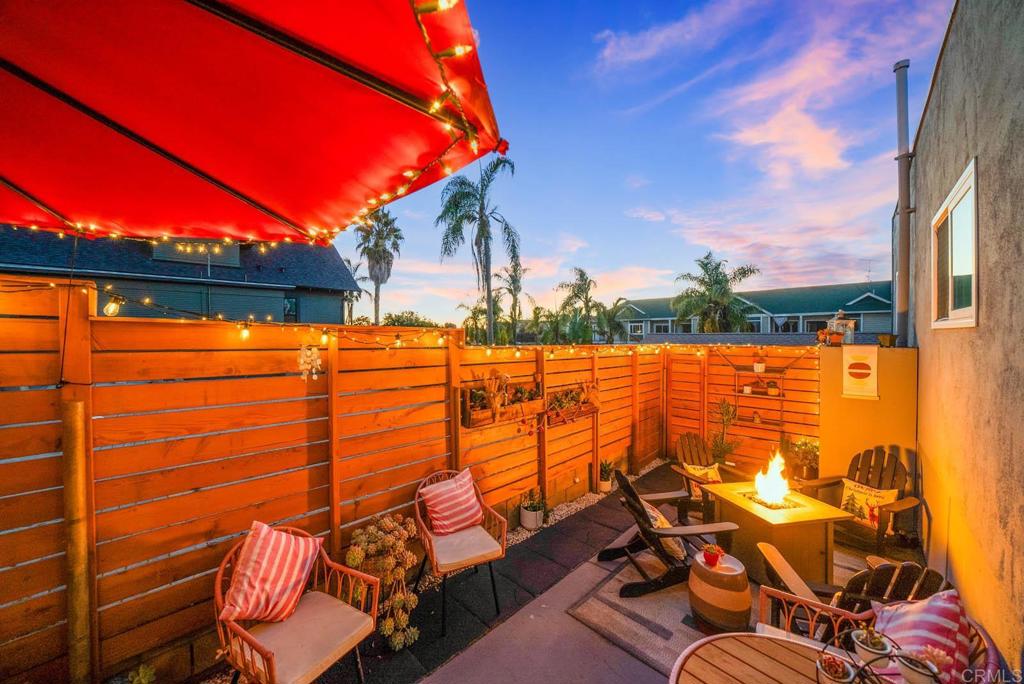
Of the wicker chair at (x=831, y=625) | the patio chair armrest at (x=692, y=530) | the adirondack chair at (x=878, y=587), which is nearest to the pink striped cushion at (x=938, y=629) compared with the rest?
the wicker chair at (x=831, y=625)

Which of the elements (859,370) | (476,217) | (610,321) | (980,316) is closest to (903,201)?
(859,370)

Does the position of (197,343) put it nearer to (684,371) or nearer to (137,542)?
(137,542)

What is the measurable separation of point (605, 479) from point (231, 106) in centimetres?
634

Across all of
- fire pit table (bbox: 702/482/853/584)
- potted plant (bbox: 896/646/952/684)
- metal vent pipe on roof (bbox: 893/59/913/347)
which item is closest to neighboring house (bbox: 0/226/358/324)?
fire pit table (bbox: 702/482/853/584)

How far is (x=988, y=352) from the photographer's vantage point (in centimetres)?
223

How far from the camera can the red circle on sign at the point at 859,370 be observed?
17.3 feet

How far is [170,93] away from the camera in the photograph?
5.08 ft

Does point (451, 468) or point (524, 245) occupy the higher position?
point (524, 245)

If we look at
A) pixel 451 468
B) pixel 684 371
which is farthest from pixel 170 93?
pixel 684 371

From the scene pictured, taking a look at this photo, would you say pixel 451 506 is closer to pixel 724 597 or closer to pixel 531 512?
pixel 531 512

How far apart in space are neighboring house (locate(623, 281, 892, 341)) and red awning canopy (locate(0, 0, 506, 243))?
70.3ft

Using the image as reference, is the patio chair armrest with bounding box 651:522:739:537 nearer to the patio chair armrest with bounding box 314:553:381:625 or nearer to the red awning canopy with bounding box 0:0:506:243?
the patio chair armrest with bounding box 314:553:381:625

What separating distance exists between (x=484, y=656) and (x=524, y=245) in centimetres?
1289

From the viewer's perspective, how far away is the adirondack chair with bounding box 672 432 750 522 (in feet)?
15.3
